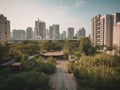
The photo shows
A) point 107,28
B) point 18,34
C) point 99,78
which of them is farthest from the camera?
point 18,34

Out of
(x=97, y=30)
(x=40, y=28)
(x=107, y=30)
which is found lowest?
(x=107, y=30)

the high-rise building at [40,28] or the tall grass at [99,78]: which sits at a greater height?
the high-rise building at [40,28]

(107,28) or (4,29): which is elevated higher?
(107,28)

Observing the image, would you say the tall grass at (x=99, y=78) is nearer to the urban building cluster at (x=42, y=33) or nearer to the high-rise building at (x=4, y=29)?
the high-rise building at (x=4, y=29)

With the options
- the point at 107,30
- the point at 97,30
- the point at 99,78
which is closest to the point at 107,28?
the point at 107,30

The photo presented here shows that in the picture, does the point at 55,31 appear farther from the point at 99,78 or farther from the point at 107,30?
the point at 99,78

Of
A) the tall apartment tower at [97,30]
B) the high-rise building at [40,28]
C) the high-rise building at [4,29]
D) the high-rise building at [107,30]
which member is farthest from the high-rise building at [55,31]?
the high-rise building at [107,30]

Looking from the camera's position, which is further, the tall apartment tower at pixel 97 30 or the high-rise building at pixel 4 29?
the tall apartment tower at pixel 97 30

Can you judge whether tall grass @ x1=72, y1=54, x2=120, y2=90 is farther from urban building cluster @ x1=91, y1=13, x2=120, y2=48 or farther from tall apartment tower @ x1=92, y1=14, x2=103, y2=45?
tall apartment tower @ x1=92, y1=14, x2=103, y2=45

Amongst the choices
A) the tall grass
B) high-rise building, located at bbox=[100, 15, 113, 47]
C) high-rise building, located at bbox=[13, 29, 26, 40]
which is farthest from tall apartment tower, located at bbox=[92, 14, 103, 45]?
high-rise building, located at bbox=[13, 29, 26, 40]

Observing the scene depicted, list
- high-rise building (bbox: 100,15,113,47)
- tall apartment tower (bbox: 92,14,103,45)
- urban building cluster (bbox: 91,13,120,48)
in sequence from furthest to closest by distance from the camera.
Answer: tall apartment tower (bbox: 92,14,103,45) < high-rise building (bbox: 100,15,113,47) < urban building cluster (bbox: 91,13,120,48)

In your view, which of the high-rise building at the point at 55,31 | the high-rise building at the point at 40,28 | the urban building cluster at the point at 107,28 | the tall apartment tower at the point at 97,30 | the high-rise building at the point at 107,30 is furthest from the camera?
the high-rise building at the point at 55,31

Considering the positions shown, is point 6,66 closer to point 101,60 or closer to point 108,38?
point 101,60

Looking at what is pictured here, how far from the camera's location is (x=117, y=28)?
4038cm
